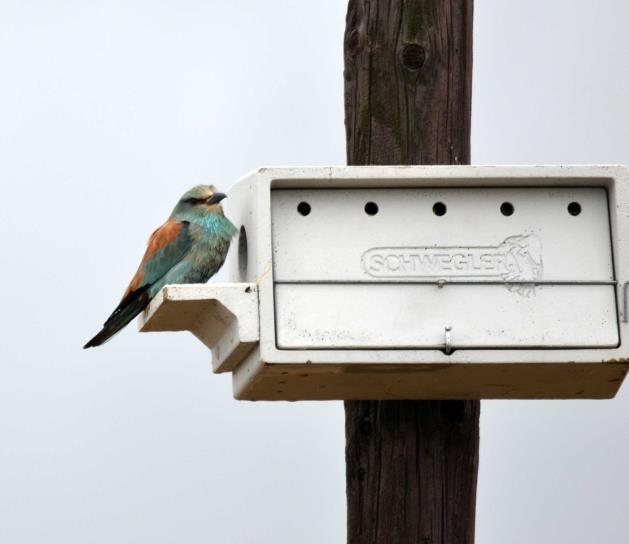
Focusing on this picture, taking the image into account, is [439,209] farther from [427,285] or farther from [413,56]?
[413,56]

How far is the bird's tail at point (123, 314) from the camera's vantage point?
7.42 m

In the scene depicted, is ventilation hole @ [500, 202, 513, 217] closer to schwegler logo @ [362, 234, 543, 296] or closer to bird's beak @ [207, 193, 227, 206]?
schwegler logo @ [362, 234, 543, 296]

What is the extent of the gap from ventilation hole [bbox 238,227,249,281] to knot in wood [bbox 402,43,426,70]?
0.99 m

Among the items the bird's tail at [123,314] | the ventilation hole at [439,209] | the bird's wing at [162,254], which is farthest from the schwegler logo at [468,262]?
the bird's tail at [123,314]

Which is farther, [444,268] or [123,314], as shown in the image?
[123,314]

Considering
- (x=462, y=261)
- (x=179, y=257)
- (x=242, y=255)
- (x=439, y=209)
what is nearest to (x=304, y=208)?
(x=439, y=209)

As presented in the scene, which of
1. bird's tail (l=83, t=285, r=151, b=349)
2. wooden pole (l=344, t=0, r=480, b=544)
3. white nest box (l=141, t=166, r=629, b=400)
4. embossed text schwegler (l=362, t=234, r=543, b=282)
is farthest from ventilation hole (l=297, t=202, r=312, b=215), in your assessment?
bird's tail (l=83, t=285, r=151, b=349)

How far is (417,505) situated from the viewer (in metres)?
6.07

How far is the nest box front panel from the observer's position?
5.86m

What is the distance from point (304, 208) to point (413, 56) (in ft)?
2.54

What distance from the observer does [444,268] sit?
598 centimetres

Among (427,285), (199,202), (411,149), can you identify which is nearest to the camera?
(427,285)

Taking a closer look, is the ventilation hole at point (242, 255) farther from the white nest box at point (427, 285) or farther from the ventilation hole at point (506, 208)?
the ventilation hole at point (506, 208)

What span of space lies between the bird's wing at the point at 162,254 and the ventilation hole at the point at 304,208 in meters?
1.57
